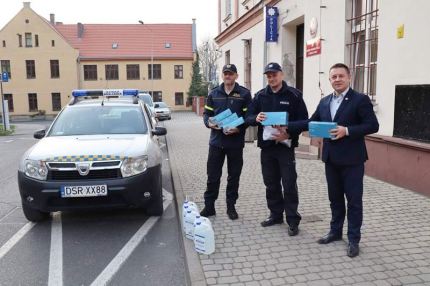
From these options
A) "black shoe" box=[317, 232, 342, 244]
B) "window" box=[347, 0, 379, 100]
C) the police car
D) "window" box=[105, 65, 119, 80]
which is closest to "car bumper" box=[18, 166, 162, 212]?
the police car

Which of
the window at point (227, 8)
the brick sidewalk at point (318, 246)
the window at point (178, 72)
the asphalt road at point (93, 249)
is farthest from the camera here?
the window at point (178, 72)

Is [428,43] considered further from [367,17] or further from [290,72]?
[290,72]

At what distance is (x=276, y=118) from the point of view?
4.56 metres

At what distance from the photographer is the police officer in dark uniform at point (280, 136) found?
4707 mm

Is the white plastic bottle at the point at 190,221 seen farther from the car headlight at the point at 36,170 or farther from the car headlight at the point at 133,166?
the car headlight at the point at 36,170

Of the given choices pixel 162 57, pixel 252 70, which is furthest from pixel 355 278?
pixel 162 57

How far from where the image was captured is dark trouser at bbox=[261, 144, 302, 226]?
482 centimetres

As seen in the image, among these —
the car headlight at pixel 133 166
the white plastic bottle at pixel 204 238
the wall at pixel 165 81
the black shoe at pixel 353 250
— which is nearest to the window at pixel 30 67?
the wall at pixel 165 81

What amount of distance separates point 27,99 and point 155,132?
160 ft

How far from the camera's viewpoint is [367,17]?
→ 26.6 ft

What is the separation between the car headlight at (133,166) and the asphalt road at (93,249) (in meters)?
0.78

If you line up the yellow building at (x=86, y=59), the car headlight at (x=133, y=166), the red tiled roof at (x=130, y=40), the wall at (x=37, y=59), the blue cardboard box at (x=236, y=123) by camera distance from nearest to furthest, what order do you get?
1. the blue cardboard box at (x=236, y=123)
2. the car headlight at (x=133, y=166)
3. the wall at (x=37, y=59)
4. the yellow building at (x=86, y=59)
5. the red tiled roof at (x=130, y=40)

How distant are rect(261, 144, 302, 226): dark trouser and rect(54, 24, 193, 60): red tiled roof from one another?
49682mm

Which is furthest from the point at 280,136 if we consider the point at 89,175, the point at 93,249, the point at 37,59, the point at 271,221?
the point at 37,59
